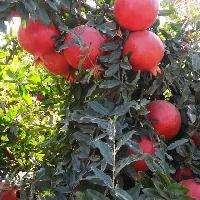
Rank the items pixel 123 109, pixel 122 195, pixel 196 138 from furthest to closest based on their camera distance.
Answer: pixel 196 138, pixel 123 109, pixel 122 195

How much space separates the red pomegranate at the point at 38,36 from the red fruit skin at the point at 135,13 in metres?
0.27

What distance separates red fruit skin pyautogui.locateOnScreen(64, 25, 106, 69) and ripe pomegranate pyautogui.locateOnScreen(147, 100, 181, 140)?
312 millimetres

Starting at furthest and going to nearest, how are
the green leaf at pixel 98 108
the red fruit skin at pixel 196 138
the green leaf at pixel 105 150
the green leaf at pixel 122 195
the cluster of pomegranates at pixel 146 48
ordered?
the red fruit skin at pixel 196 138 → the cluster of pomegranates at pixel 146 48 → the green leaf at pixel 98 108 → the green leaf at pixel 105 150 → the green leaf at pixel 122 195

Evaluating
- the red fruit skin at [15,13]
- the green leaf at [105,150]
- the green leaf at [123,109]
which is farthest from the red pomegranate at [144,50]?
the green leaf at [105,150]

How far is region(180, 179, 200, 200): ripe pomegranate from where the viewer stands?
5.90 feet

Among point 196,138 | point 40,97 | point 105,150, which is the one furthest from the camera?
point 40,97

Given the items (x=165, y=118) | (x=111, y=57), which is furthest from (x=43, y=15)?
(x=165, y=118)

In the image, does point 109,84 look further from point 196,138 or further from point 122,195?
point 122,195

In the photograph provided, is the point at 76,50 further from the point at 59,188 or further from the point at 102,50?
the point at 59,188

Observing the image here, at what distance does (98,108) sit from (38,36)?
41 centimetres

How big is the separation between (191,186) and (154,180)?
0.54 meters

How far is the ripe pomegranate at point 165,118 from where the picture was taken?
193cm

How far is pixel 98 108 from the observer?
1771mm

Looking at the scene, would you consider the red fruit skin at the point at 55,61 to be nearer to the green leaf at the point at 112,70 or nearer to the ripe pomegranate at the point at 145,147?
the green leaf at the point at 112,70
